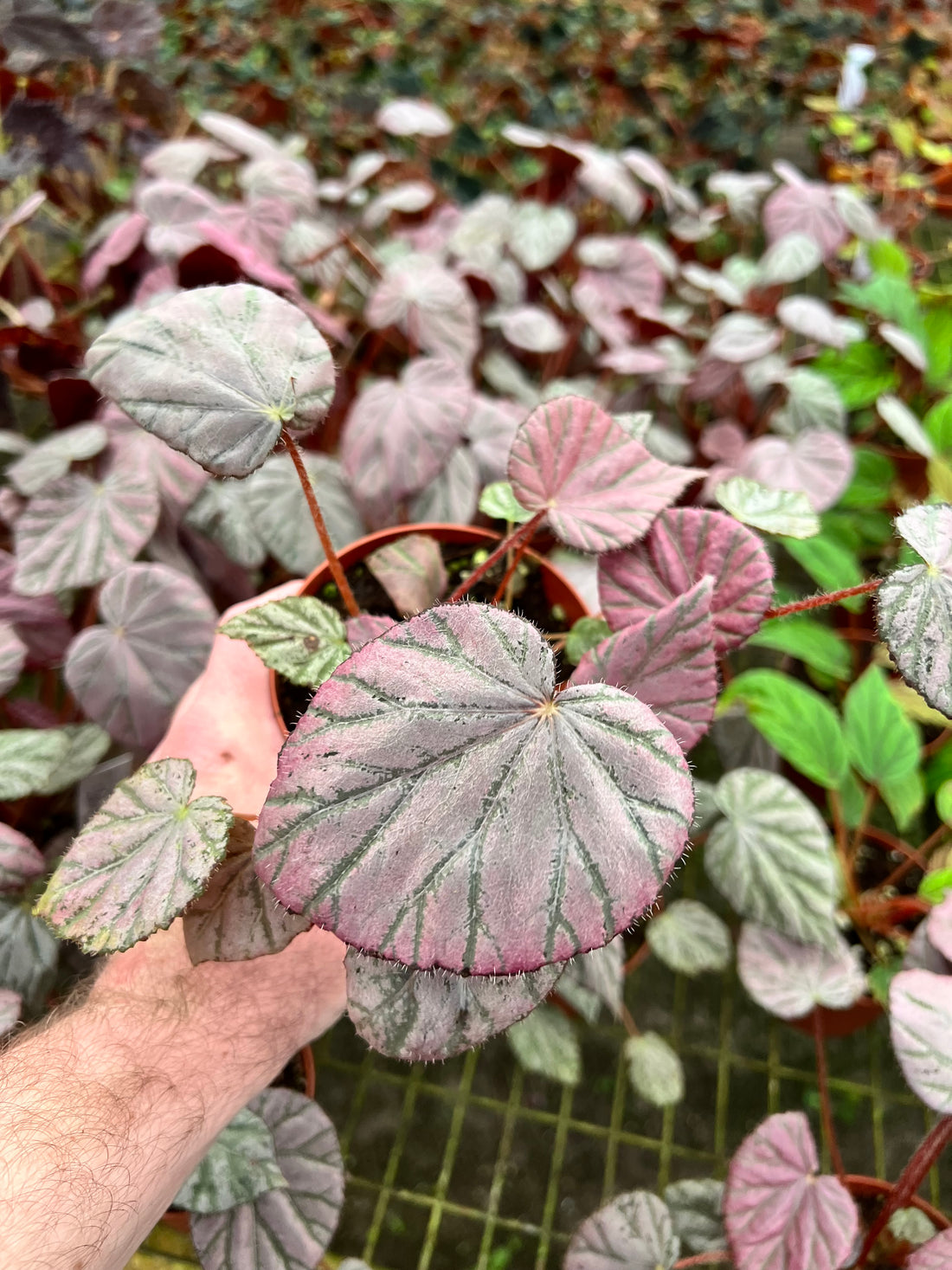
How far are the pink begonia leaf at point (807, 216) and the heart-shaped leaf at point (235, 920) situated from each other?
1445mm

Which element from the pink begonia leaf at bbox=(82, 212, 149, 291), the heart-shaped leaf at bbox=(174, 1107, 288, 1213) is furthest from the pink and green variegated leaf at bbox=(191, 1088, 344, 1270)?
the pink begonia leaf at bbox=(82, 212, 149, 291)

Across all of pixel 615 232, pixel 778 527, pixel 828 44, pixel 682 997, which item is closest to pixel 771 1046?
pixel 682 997

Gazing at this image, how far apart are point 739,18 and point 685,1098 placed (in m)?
2.62

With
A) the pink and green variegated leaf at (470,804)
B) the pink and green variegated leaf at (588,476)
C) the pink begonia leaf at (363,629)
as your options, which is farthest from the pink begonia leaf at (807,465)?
the pink and green variegated leaf at (470,804)

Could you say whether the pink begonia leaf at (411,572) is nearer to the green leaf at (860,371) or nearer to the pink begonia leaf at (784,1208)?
the pink begonia leaf at (784,1208)

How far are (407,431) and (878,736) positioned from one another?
0.70 metres

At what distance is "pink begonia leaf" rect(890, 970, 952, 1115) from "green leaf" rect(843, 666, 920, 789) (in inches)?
14.5

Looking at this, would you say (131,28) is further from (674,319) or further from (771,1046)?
(771,1046)

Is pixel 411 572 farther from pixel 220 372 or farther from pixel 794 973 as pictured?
pixel 794 973

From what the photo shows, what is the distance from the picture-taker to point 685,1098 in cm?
105

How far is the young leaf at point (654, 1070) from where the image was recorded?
3.14 ft

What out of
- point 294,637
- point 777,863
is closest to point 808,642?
point 777,863

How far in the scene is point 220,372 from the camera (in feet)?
1.71

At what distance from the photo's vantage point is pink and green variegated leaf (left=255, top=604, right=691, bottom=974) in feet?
1.26
